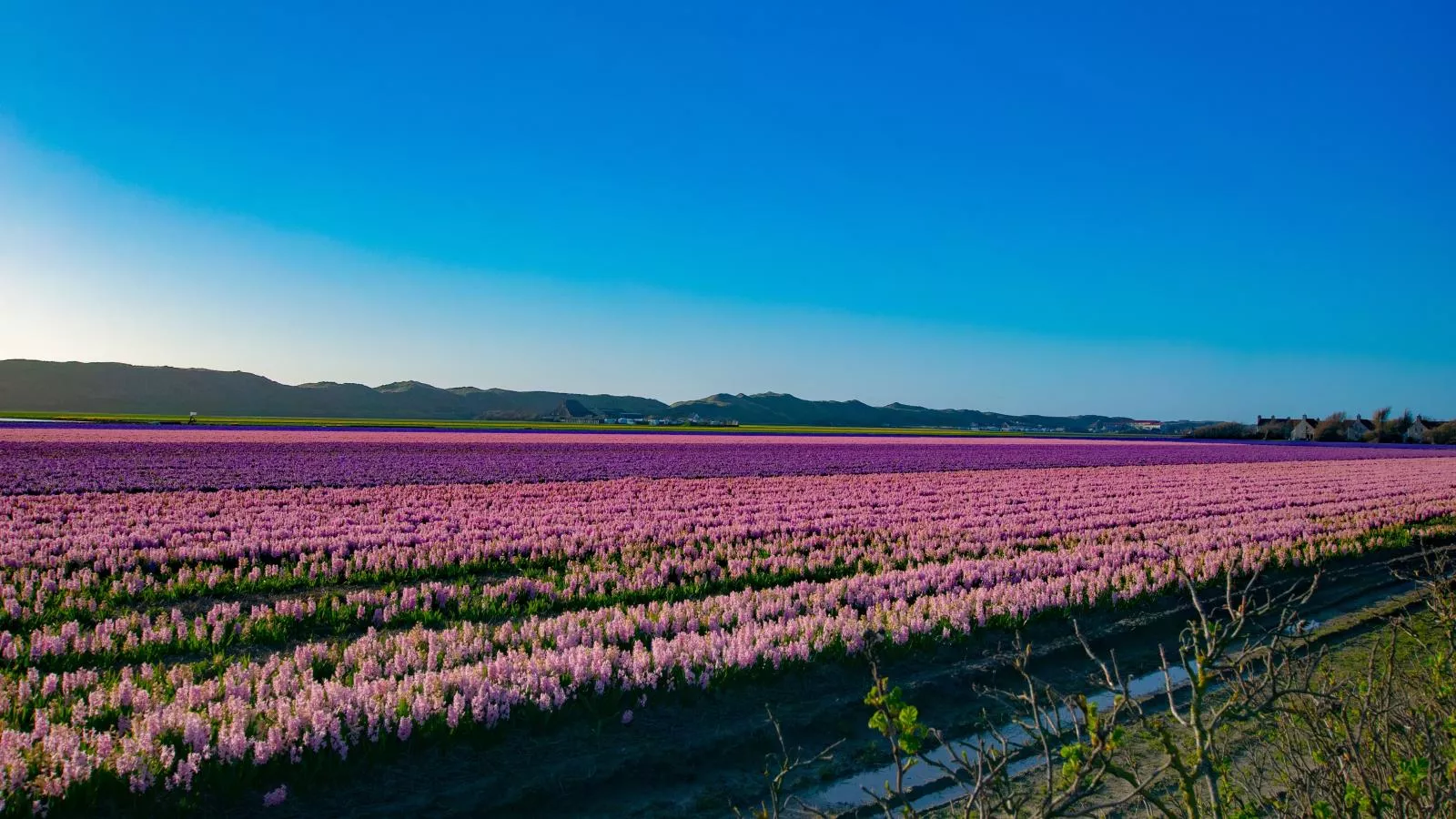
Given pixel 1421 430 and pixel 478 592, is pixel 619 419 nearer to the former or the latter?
pixel 1421 430

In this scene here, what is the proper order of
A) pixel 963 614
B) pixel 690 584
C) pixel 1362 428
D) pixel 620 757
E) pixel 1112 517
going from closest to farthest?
pixel 620 757
pixel 963 614
pixel 690 584
pixel 1112 517
pixel 1362 428

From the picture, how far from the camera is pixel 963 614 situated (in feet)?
29.9

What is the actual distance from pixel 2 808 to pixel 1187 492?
2778 centimetres

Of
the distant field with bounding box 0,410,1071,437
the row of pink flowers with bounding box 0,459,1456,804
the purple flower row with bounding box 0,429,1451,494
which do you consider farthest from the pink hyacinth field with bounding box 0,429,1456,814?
the distant field with bounding box 0,410,1071,437

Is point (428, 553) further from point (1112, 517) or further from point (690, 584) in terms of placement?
point (1112, 517)

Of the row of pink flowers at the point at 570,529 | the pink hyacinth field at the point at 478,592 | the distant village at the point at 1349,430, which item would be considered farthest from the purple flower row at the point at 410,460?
the distant village at the point at 1349,430

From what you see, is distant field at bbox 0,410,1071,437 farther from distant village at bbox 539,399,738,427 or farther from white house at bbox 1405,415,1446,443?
white house at bbox 1405,415,1446,443

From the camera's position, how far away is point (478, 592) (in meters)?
10.9

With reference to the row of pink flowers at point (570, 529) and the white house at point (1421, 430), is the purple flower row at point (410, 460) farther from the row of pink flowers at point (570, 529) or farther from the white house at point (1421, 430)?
the white house at point (1421, 430)

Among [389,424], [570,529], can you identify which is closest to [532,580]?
[570,529]

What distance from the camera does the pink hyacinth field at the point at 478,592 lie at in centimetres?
552

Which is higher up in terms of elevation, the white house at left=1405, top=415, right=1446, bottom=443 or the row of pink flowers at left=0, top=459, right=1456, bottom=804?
the white house at left=1405, top=415, right=1446, bottom=443

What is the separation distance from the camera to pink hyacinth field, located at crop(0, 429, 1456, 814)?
5516 millimetres

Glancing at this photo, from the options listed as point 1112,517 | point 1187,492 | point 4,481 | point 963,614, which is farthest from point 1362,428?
point 4,481
